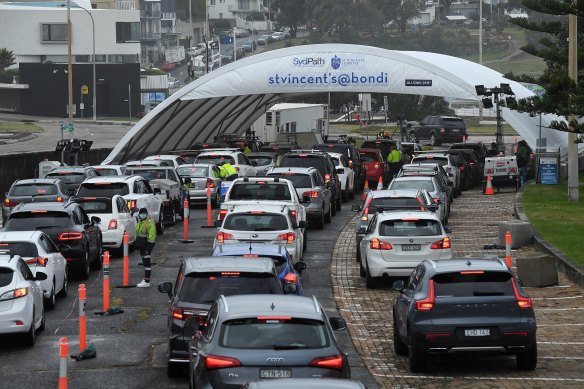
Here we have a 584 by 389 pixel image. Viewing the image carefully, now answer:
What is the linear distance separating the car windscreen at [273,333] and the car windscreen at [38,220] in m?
14.0

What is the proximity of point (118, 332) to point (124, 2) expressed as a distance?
16915cm

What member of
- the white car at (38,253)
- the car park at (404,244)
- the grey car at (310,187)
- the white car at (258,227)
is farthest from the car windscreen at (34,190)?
the car park at (404,244)

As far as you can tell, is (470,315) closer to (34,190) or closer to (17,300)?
(17,300)

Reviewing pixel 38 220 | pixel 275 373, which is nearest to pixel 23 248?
pixel 38 220

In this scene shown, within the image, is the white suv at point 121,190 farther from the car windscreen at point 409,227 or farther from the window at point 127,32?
the window at point 127,32

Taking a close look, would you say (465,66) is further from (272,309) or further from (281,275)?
(272,309)

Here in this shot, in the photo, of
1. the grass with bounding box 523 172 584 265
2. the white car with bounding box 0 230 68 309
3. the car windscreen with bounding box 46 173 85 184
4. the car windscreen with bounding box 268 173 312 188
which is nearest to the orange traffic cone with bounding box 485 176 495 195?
the grass with bounding box 523 172 584 265

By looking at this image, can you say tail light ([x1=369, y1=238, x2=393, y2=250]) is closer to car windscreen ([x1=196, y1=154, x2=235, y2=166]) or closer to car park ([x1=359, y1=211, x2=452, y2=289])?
car park ([x1=359, y1=211, x2=452, y2=289])

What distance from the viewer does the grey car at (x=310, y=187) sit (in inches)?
1400

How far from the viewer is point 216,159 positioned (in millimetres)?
47250

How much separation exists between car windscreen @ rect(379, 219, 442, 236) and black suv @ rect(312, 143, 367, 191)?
22751mm

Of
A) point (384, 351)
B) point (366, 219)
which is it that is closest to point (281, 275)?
point (384, 351)

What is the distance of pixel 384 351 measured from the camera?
1930 centimetres

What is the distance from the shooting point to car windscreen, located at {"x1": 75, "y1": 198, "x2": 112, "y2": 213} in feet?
101
